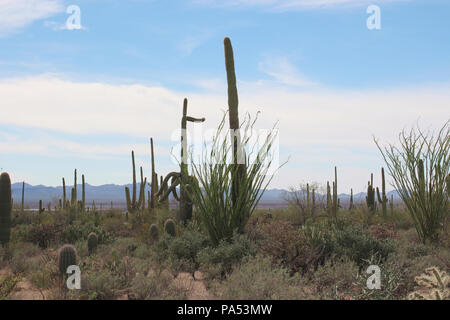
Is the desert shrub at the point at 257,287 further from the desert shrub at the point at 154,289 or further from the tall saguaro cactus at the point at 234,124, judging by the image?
the tall saguaro cactus at the point at 234,124

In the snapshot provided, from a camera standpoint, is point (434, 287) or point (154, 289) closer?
point (434, 287)

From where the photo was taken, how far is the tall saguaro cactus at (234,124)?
29.1 feet

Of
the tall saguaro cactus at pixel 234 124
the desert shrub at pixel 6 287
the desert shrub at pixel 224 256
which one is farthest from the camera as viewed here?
the tall saguaro cactus at pixel 234 124

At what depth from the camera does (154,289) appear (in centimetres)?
602

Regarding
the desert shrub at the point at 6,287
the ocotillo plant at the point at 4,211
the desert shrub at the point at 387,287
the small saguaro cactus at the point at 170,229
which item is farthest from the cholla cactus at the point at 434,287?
the ocotillo plant at the point at 4,211

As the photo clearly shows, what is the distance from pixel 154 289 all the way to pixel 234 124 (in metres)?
4.60

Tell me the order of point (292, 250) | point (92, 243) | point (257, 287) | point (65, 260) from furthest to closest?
1. point (92, 243)
2. point (292, 250)
3. point (65, 260)
4. point (257, 287)

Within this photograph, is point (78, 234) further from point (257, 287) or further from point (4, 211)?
point (257, 287)

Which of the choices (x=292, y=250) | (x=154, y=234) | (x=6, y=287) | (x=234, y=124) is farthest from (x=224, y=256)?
(x=154, y=234)

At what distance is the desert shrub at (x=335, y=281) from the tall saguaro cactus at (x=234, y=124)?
249 cm

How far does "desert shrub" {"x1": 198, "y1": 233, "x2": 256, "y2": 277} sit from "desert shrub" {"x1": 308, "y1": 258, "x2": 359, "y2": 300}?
1.38m

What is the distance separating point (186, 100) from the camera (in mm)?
13188

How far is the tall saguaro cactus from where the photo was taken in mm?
8883

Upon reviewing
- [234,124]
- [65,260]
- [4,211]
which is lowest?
[65,260]
